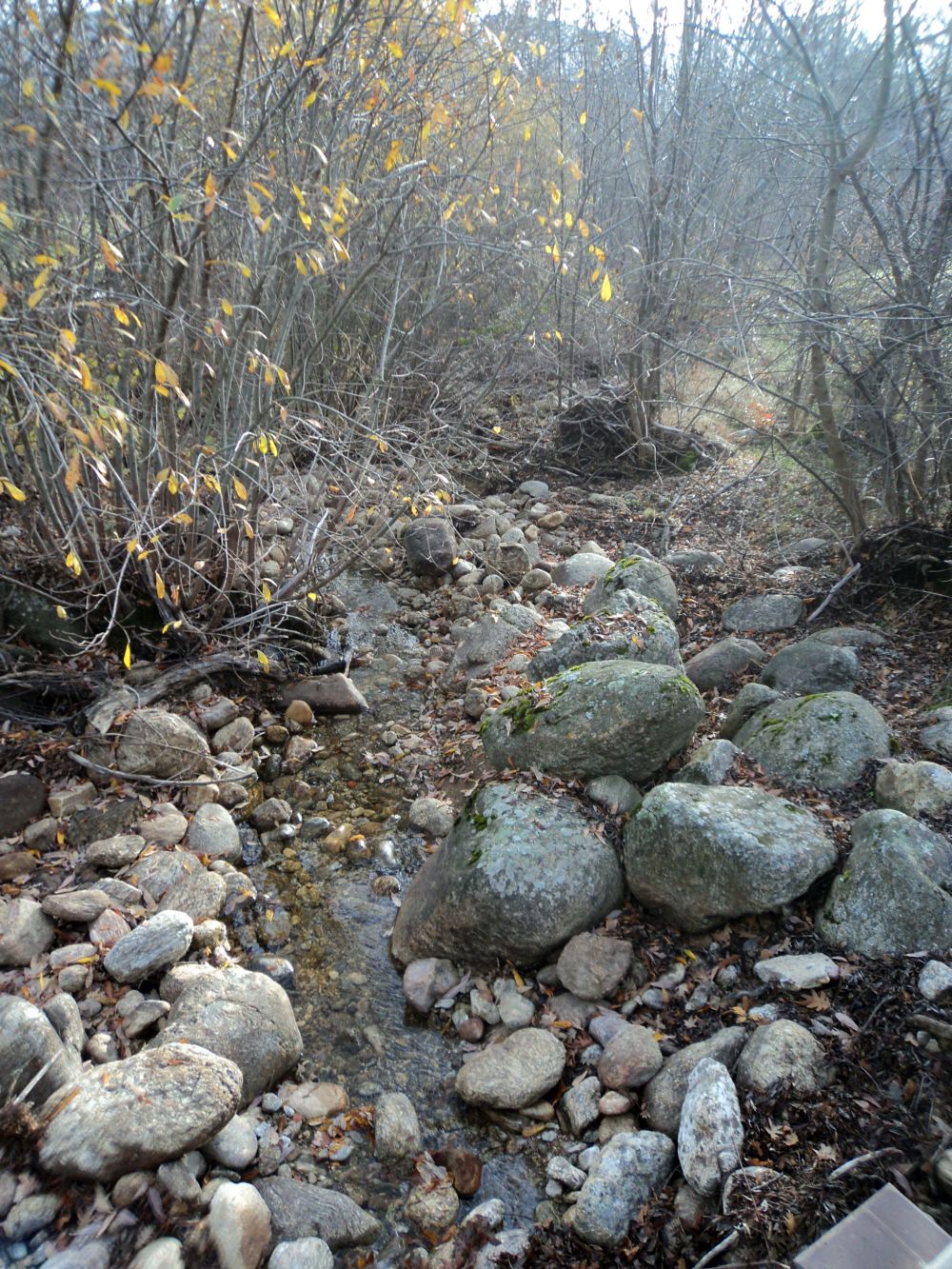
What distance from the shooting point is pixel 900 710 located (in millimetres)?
4176

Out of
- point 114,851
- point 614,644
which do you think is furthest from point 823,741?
point 114,851

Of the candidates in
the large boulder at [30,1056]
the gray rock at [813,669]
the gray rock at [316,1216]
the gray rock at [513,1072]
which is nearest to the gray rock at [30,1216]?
the large boulder at [30,1056]

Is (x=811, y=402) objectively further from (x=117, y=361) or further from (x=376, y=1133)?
(x=376, y=1133)

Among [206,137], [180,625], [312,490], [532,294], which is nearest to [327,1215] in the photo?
[180,625]

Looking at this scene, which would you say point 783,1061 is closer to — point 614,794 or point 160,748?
point 614,794

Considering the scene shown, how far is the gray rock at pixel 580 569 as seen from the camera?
268 inches

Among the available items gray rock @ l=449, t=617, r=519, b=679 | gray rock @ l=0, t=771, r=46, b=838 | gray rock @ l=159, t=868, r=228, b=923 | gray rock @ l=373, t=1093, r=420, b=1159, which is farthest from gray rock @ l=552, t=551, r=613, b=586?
gray rock @ l=373, t=1093, r=420, b=1159

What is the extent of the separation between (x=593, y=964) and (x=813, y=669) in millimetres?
2199

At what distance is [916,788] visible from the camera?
333 cm

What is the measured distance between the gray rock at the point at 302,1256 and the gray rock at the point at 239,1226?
54mm

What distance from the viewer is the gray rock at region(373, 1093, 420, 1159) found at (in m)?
2.71

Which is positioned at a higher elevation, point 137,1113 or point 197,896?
point 137,1113

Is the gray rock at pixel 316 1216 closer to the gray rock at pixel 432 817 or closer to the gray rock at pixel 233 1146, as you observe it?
the gray rock at pixel 233 1146

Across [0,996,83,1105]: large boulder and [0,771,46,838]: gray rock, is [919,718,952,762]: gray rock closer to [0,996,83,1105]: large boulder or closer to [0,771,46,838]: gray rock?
[0,996,83,1105]: large boulder
